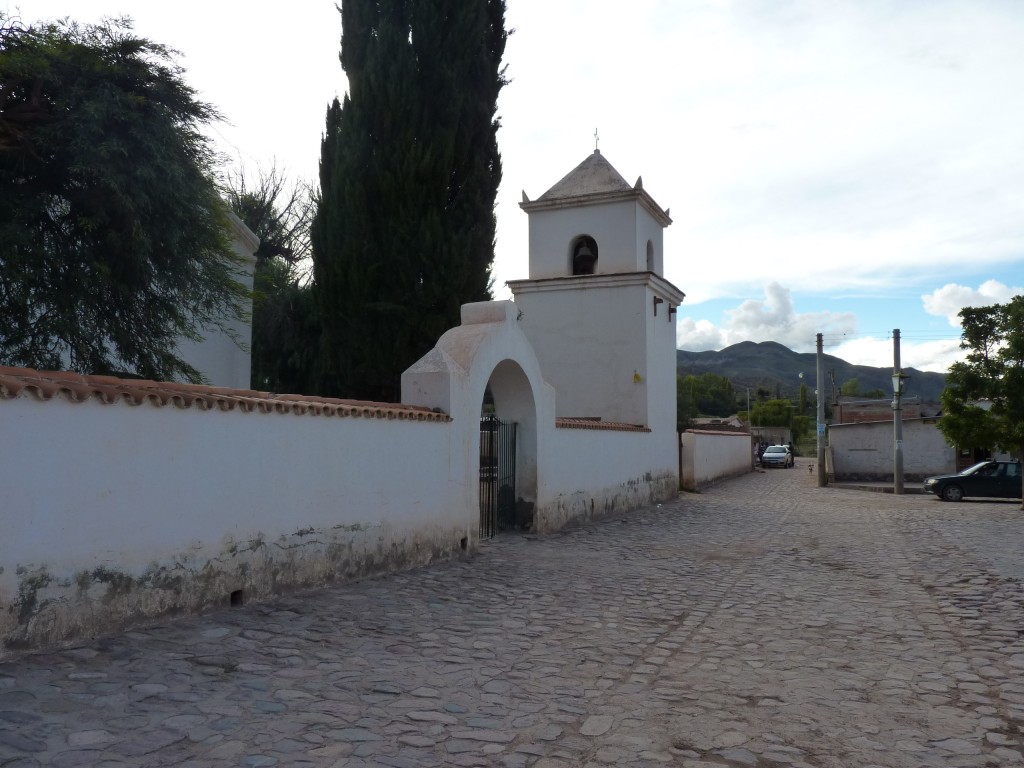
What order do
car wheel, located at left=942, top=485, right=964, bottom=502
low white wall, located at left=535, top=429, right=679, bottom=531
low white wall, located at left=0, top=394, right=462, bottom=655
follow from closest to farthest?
1. low white wall, located at left=0, top=394, right=462, bottom=655
2. low white wall, located at left=535, top=429, right=679, bottom=531
3. car wheel, located at left=942, top=485, right=964, bottom=502

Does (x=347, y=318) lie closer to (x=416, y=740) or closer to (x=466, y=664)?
(x=466, y=664)

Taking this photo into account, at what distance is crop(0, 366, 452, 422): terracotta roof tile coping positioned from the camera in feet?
16.1

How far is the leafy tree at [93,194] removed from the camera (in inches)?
341

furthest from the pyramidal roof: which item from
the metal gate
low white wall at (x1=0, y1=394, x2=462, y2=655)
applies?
low white wall at (x1=0, y1=394, x2=462, y2=655)

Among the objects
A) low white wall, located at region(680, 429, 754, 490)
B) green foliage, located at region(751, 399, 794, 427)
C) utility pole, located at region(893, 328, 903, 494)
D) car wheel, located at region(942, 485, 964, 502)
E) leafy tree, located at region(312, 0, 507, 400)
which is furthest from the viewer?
green foliage, located at region(751, 399, 794, 427)

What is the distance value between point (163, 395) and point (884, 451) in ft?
119

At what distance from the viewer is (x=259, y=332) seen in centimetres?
1992

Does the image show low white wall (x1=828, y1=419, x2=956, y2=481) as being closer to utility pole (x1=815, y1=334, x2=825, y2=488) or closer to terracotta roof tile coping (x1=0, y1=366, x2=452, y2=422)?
utility pole (x1=815, y1=334, x2=825, y2=488)

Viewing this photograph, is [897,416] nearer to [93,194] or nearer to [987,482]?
[987,482]

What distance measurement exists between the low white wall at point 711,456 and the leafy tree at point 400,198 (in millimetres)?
10820

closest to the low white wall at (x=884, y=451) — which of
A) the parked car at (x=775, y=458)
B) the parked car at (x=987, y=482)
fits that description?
the parked car at (x=775, y=458)

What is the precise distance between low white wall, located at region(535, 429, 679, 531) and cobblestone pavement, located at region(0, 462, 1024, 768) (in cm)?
388

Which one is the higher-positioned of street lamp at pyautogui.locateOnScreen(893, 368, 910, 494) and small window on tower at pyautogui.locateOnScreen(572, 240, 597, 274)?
small window on tower at pyautogui.locateOnScreen(572, 240, 597, 274)

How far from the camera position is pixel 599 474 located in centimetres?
1562
